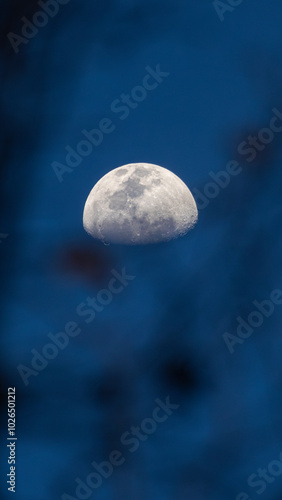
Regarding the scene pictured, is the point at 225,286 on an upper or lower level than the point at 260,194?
lower

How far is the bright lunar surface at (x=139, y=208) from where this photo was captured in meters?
12.9

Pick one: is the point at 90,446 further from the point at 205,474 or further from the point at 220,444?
the point at 220,444

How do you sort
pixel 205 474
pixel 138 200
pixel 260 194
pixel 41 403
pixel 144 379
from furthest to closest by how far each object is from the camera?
pixel 138 200, pixel 144 379, pixel 41 403, pixel 205 474, pixel 260 194

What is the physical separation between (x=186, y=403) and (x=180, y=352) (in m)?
2.05

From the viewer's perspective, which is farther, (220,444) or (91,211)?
(91,211)

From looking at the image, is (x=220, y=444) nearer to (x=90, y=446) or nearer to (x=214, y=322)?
(x=214, y=322)

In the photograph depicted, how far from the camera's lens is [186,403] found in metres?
10.0

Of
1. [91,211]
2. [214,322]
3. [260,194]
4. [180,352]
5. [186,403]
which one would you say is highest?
[91,211]

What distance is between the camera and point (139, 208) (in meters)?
12.9

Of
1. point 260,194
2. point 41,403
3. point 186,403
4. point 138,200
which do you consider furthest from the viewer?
point 138,200

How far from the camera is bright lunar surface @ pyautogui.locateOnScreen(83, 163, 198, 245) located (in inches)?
506

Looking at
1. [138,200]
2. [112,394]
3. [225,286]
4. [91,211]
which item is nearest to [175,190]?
[138,200]

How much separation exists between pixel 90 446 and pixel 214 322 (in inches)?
147

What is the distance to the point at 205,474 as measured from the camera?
21.3ft
